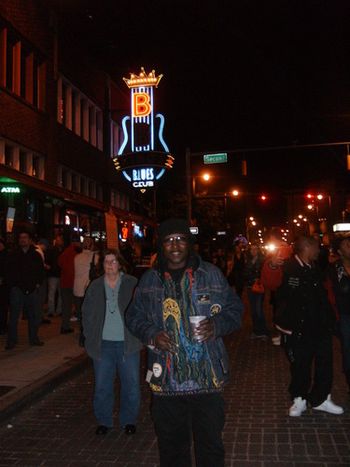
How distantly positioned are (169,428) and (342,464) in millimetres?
1898

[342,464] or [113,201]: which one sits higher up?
[113,201]

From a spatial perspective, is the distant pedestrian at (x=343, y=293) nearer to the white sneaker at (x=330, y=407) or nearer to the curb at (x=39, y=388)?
the white sneaker at (x=330, y=407)

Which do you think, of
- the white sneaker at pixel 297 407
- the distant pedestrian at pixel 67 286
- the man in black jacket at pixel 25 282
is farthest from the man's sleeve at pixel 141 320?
the distant pedestrian at pixel 67 286

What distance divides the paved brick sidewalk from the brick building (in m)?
7.52

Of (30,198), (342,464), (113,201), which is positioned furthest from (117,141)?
(342,464)

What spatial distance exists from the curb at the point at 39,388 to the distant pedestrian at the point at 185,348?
3.12 m

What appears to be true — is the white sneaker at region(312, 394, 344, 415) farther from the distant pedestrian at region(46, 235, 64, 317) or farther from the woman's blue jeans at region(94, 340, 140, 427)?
the distant pedestrian at region(46, 235, 64, 317)

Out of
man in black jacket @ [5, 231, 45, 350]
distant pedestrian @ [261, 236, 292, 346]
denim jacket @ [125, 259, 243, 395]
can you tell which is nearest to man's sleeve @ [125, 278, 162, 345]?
denim jacket @ [125, 259, 243, 395]

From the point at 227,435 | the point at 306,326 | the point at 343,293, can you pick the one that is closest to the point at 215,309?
the point at 227,435

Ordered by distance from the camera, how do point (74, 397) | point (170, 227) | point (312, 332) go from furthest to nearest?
point (74, 397), point (312, 332), point (170, 227)

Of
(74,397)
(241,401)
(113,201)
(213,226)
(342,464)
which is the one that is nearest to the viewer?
(342,464)

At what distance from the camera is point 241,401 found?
677 centimetres

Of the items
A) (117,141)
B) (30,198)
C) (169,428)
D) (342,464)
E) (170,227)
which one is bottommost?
(342,464)

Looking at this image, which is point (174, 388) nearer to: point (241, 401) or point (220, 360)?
point (220, 360)
